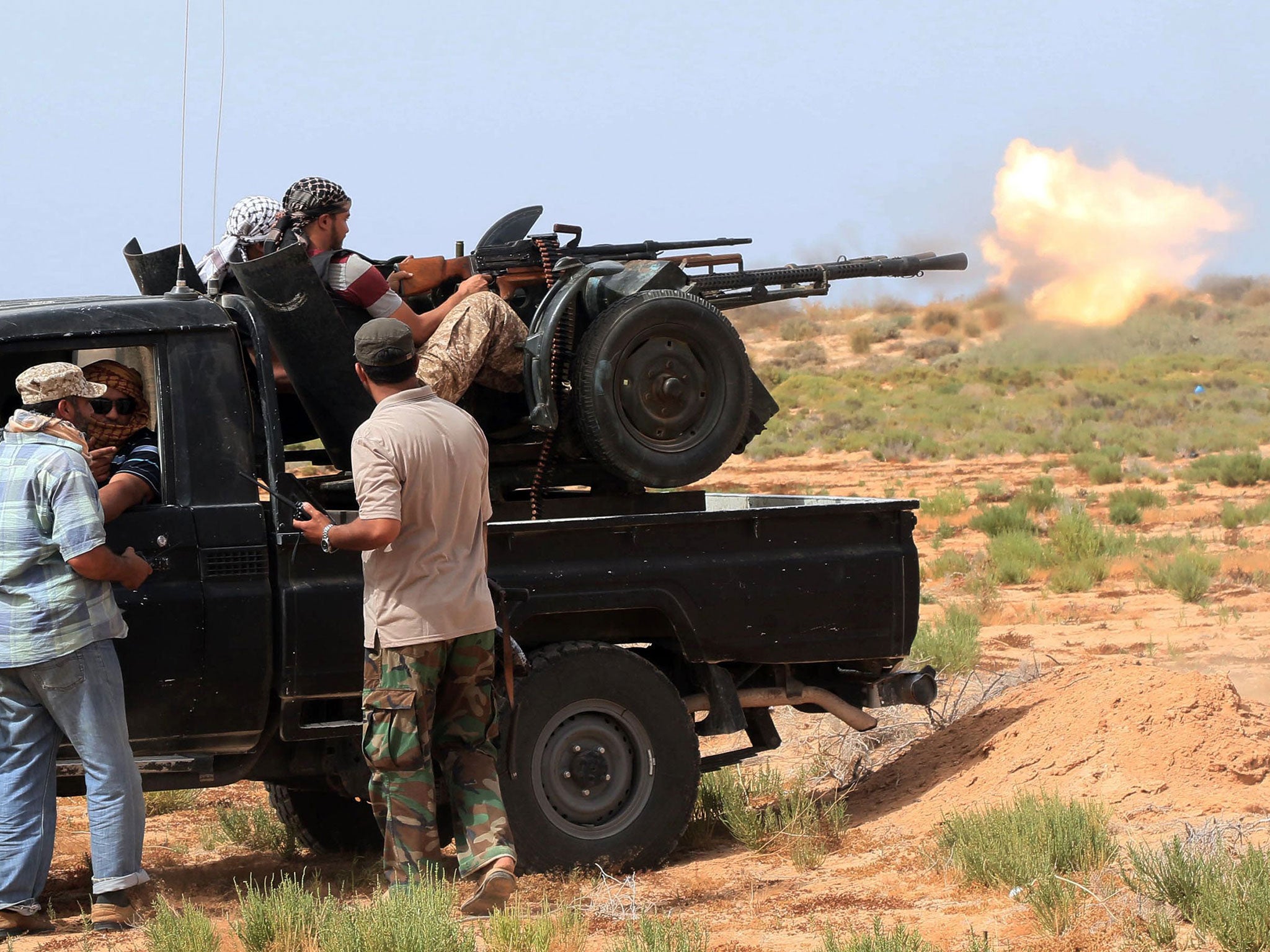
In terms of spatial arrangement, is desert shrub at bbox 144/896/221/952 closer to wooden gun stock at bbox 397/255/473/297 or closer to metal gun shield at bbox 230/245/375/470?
metal gun shield at bbox 230/245/375/470

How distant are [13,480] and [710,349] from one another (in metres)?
2.86

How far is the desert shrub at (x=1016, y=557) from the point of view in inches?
640

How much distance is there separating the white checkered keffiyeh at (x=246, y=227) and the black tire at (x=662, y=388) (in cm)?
141

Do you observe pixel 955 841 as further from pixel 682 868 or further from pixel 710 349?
pixel 710 349

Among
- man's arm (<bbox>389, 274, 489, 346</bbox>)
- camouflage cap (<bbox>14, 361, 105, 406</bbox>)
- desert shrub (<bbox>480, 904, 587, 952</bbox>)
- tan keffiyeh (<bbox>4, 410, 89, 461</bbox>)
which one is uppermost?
man's arm (<bbox>389, 274, 489, 346</bbox>)

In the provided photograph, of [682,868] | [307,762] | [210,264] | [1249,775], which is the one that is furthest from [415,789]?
[1249,775]

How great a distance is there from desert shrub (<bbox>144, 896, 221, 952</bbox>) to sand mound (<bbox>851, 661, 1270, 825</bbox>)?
3.17m

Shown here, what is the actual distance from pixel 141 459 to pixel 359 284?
121 centimetres

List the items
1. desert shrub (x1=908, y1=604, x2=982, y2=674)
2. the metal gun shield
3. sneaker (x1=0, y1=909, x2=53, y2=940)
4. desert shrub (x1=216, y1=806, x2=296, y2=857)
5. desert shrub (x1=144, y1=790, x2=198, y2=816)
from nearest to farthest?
1. sneaker (x1=0, y1=909, x2=53, y2=940)
2. the metal gun shield
3. desert shrub (x1=216, y1=806, x2=296, y2=857)
4. desert shrub (x1=144, y1=790, x2=198, y2=816)
5. desert shrub (x1=908, y1=604, x2=982, y2=674)

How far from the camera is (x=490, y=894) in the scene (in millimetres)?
5348

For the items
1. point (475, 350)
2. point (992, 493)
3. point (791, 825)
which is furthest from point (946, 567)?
point (475, 350)

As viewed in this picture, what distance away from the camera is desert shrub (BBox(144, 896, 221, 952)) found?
190 inches

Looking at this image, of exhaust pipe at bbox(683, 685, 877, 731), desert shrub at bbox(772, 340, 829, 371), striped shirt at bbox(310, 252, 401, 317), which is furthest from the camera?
desert shrub at bbox(772, 340, 829, 371)

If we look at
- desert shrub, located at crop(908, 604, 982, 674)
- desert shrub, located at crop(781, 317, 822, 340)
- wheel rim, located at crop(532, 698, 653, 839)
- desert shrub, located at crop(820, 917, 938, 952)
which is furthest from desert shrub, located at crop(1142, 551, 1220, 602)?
desert shrub, located at crop(781, 317, 822, 340)
